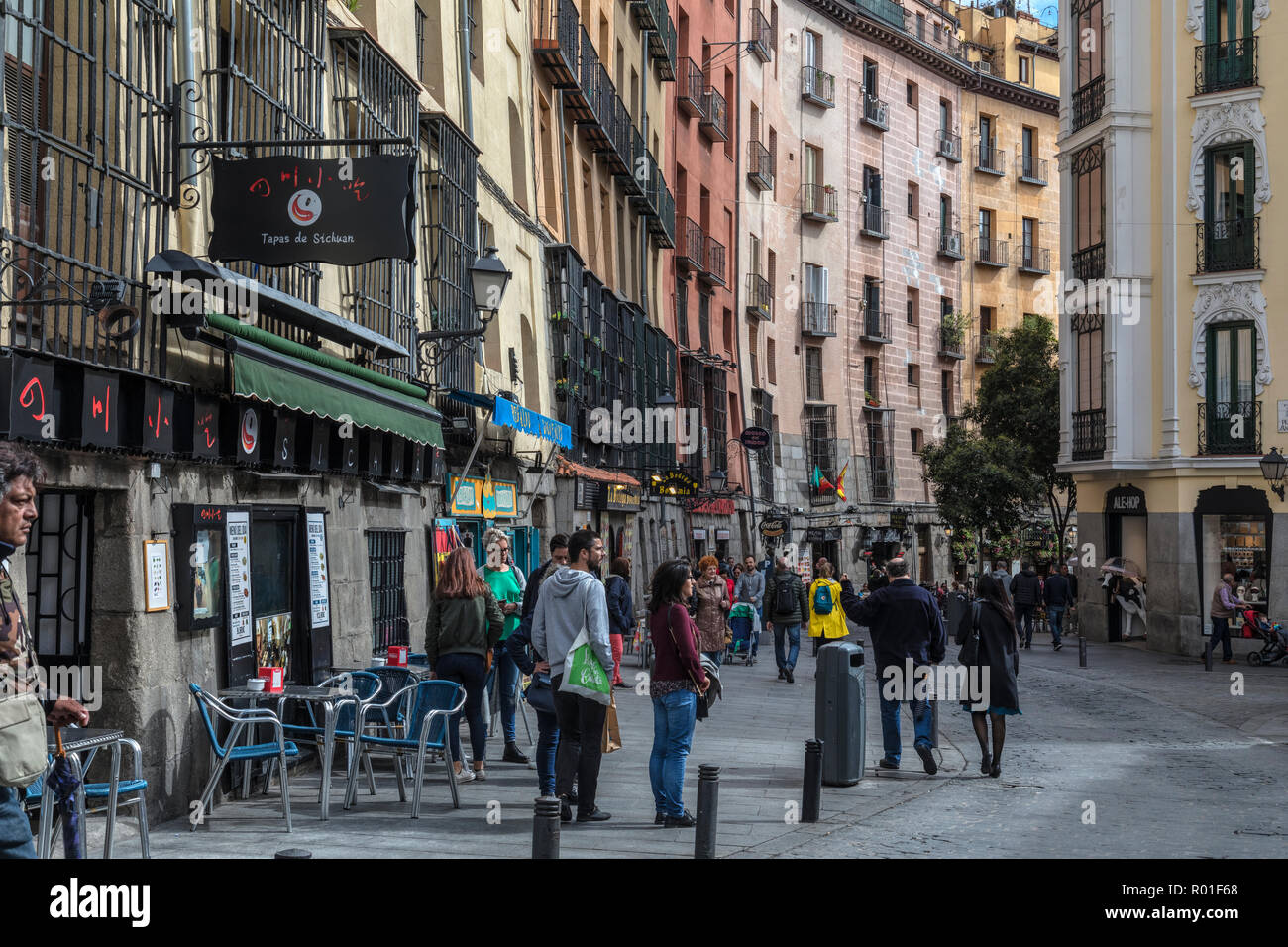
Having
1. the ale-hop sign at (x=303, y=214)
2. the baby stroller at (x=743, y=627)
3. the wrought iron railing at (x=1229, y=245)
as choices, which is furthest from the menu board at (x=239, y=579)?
the wrought iron railing at (x=1229, y=245)

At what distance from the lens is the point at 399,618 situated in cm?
1512

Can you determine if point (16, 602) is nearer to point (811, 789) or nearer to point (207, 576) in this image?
point (207, 576)

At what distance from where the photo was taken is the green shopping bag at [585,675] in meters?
9.62

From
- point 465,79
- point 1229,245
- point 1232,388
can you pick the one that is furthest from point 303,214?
point 1229,245

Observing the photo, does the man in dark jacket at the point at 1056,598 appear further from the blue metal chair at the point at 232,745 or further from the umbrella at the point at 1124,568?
the blue metal chair at the point at 232,745

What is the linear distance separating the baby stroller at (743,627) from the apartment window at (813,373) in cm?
2429

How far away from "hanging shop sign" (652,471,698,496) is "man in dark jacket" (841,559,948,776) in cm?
1729

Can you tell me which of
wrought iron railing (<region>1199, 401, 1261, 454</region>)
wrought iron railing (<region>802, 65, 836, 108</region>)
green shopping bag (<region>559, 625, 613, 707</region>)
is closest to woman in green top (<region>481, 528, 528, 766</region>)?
green shopping bag (<region>559, 625, 613, 707</region>)

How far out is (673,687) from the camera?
9914 mm

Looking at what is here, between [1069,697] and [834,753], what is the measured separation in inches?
377

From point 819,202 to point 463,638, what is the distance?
40.0m

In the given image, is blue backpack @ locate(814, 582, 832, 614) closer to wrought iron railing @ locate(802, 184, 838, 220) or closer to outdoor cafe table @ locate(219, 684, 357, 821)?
outdoor cafe table @ locate(219, 684, 357, 821)
